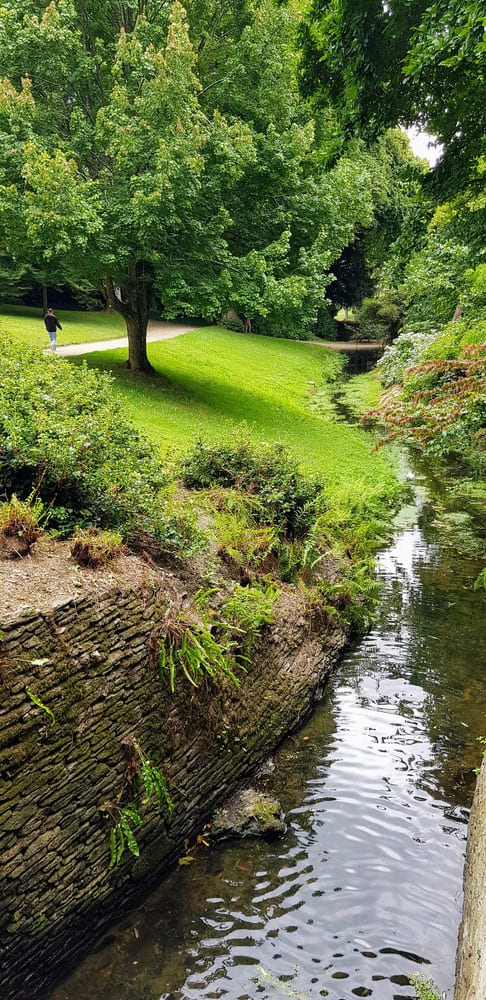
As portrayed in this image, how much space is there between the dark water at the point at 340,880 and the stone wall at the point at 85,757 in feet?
1.05

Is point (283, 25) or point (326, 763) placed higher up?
point (283, 25)

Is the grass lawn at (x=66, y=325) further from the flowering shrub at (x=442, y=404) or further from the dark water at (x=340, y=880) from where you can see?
the dark water at (x=340, y=880)

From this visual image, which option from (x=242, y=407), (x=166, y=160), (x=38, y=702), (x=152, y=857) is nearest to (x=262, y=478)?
(x=152, y=857)

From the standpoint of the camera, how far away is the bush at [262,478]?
9016mm

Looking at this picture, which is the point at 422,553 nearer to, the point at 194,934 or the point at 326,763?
the point at 326,763

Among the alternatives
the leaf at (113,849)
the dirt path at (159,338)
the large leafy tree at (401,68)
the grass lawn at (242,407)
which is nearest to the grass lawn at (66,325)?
the dirt path at (159,338)

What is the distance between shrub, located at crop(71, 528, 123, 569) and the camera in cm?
531

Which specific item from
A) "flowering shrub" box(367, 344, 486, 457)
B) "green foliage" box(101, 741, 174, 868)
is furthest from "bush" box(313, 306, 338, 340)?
"green foliage" box(101, 741, 174, 868)

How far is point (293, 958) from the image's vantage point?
13.4 ft

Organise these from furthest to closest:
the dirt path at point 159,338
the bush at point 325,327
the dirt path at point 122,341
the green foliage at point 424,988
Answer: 1. the bush at point 325,327
2. the dirt path at point 159,338
3. the dirt path at point 122,341
4. the green foliage at point 424,988

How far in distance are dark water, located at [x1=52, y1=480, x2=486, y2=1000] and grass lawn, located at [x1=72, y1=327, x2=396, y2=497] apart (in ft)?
17.6

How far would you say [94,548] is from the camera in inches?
210

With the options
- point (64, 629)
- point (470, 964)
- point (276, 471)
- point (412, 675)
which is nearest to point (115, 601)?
point (64, 629)

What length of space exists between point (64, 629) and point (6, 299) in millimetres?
34712
